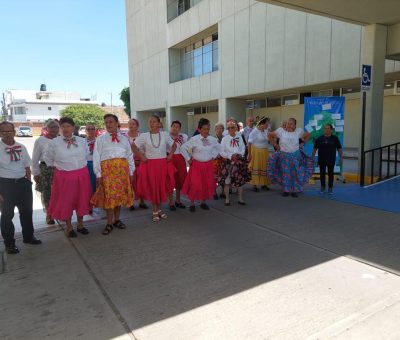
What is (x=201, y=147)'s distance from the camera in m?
6.48

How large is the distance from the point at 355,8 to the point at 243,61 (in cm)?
1007

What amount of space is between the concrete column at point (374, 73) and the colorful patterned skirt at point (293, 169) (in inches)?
79.7

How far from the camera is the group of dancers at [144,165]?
5016 millimetres

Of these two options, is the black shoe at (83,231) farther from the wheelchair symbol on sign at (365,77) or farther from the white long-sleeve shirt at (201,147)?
the wheelchair symbol on sign at (365,77)

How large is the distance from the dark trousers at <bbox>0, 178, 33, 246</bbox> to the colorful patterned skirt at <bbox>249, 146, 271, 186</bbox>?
4.93 meters

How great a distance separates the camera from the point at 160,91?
2661cm

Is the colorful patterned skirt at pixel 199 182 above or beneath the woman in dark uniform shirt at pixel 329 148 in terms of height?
beneath

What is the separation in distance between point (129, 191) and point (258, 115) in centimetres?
1584

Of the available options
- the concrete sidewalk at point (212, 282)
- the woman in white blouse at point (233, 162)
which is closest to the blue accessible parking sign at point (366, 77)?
the woman in white blouse at point (233, 162)

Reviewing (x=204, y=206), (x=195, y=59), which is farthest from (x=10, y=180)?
(x=195, y=59)

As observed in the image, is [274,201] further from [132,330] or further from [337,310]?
[132,330]

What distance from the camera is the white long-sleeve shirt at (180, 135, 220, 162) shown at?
6.48m

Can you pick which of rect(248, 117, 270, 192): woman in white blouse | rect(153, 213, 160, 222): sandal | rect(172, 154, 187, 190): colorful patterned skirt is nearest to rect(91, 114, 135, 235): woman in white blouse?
rect(153, 213, 160, 222): sandal

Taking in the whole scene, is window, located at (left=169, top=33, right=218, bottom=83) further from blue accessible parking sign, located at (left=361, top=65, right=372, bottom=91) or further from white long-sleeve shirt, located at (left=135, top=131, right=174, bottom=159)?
white long-sleeve shirt, located at (left=135, top=131, right=174, bottom=159)
